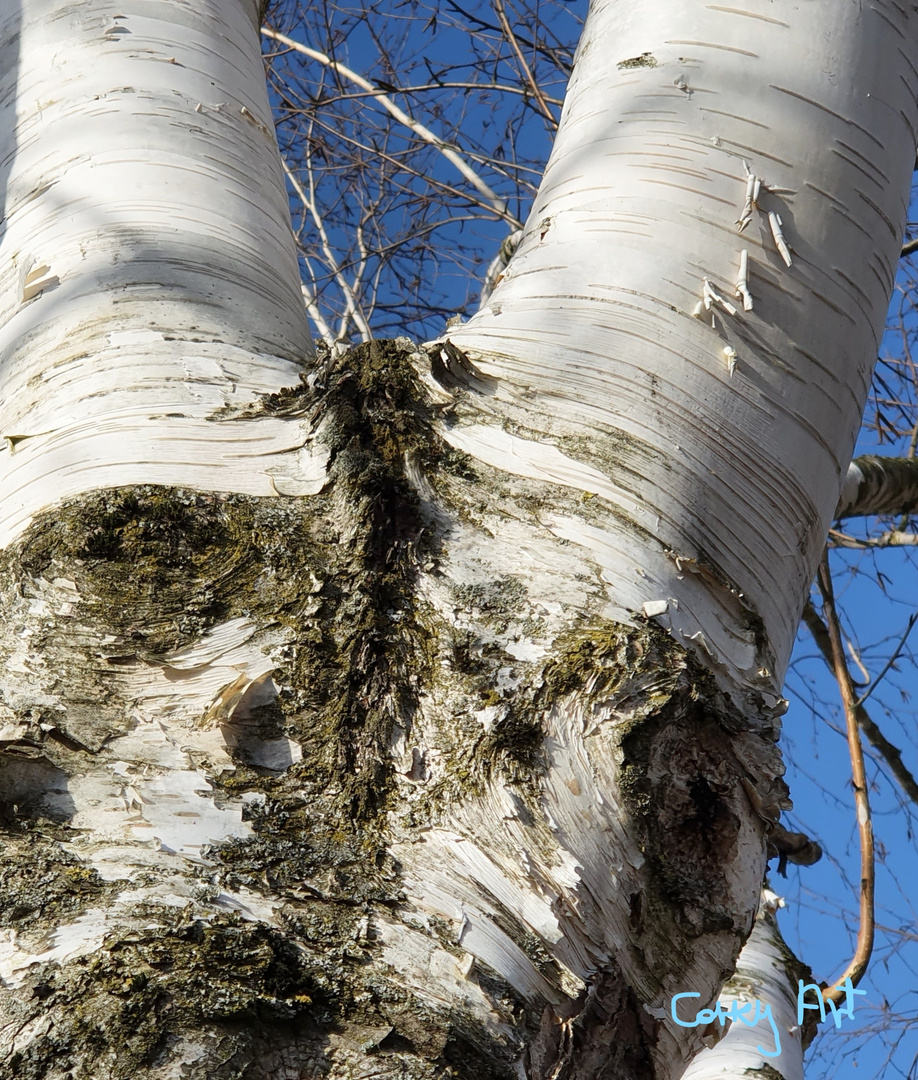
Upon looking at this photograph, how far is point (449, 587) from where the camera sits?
32.0 inches

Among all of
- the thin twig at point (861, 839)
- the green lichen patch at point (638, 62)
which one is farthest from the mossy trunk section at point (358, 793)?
the thin twig at point (861, 839)

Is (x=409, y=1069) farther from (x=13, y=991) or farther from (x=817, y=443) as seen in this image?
(x=817, y=443)

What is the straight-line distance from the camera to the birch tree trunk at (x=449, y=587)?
2.14 ft

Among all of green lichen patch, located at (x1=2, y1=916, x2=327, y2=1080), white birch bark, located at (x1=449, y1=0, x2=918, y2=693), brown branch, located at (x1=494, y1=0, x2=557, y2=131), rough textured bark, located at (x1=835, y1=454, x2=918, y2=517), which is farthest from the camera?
brown branch, located at (x1=494, y1=0, x2=557, y2=131)

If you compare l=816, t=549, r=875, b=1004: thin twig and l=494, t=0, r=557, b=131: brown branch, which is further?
l=494, t=0, r=557, b=131: brown branch

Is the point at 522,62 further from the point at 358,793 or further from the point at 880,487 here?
the point at 358,793

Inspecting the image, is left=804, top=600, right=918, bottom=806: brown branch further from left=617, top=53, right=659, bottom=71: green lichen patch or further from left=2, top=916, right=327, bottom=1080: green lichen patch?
left=2, top=916, right=327, bottom=1080: green lichen patch

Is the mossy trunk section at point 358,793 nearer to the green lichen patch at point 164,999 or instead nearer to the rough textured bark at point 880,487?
the green lichen patch at point 164,999

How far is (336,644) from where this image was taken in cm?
80

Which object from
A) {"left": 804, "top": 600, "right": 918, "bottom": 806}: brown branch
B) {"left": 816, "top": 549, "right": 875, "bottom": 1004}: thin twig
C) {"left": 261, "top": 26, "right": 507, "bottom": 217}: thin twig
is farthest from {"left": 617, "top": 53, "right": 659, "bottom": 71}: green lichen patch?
{"left": 261, "top": 26, "right": 507, "bottom": 217}: thin twig

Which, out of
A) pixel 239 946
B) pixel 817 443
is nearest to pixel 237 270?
pixel 817 443

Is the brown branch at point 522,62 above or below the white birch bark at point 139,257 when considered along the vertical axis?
above

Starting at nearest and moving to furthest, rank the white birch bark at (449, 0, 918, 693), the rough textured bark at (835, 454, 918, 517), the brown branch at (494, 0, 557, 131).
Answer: the white birch bark at (449, 0, 918, 693) → the rough textured bark at (835, 454, 918, 517) → the brown branch at (494, 0, 557, 131)

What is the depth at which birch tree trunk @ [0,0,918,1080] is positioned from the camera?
65 cm
